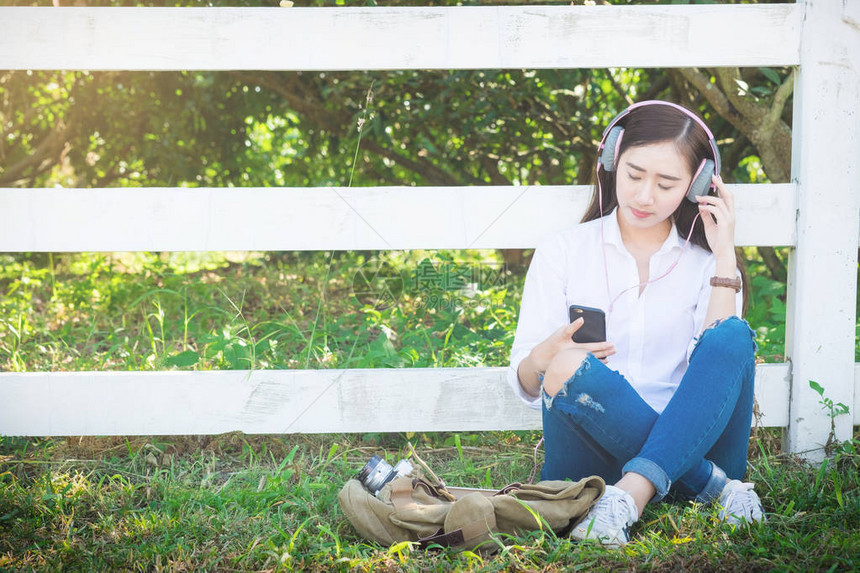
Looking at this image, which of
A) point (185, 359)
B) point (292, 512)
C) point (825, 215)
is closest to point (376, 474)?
point (292, 512)

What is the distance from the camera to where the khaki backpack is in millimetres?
1821

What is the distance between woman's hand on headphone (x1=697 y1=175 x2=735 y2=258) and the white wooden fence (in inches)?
8.5

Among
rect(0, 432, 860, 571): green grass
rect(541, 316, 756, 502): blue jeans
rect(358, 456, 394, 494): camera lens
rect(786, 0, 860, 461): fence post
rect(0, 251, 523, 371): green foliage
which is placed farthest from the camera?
rect(0, 251, 523, 371): green foliage

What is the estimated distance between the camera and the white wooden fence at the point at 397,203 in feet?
7.41

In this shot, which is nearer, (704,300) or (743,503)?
(743,503)

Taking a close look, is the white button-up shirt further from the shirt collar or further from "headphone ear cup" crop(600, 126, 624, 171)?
"headphone ear cup" crop(600, 126, 624, 171)

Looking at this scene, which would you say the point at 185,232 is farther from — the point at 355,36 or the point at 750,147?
the point at 750,147

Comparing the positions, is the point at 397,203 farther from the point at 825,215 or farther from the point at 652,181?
the point at 825,215

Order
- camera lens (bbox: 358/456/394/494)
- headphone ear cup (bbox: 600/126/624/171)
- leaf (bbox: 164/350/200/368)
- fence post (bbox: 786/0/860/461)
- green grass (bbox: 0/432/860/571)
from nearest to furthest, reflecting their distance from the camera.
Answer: green grass (bbox: 0/432/860/571) → camera lens (bbox: 358/456/394/494) → headphone ear cup (bbox: 600/126/624/171) → fence post (bbox: 786/0/860/461) → leaf (bbox: 164/350/200/368)

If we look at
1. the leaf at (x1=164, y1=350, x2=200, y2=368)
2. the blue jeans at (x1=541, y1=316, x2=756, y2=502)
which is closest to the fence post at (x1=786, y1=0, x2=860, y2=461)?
the blue jeans at (x1=541, y1=316, x2=756, y2=502)

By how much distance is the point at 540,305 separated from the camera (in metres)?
2.11

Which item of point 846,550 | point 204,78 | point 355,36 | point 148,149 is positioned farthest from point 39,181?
point 846,550

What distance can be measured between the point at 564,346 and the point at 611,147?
0.57 m

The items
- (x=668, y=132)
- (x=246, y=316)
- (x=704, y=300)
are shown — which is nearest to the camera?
(x=668, y=132)
